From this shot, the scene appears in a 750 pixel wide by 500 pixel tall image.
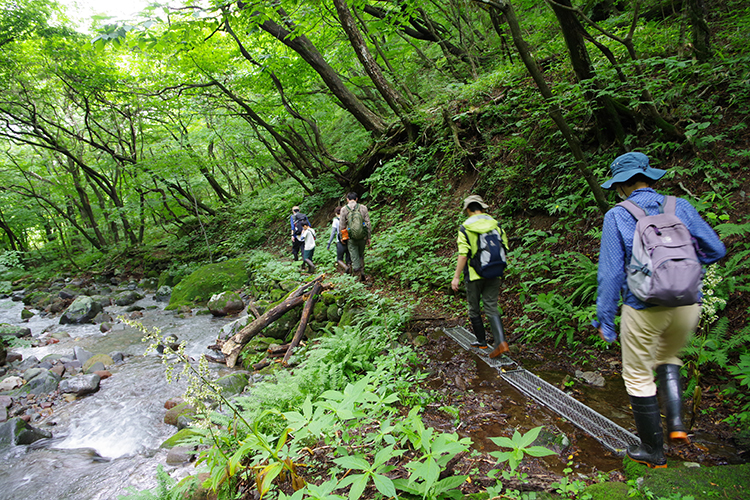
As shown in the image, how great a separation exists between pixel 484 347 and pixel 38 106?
953 inches

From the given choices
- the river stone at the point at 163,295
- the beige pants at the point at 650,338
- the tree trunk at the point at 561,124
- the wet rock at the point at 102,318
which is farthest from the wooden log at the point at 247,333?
the river stone at the point at 163,295

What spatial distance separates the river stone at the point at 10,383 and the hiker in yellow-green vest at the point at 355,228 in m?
7.62

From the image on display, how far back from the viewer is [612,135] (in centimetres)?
593

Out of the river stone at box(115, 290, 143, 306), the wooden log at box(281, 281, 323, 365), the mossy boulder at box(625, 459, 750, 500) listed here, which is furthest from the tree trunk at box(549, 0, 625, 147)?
the river stone at box(115, 290, 143, 306)

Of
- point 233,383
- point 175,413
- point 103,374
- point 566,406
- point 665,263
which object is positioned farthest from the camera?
point 103,374

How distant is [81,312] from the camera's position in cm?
1250

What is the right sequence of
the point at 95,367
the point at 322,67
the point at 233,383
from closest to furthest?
the point at 233,383, the point at 95,367, the point at 322,67

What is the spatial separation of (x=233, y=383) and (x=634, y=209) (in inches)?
240

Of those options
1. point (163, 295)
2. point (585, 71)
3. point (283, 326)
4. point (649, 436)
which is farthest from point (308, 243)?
point (163, 295)

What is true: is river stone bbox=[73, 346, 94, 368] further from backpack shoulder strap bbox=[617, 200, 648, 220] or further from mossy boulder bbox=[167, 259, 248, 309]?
backpack shoulder strap bbox=[617, 200, 648, 220]

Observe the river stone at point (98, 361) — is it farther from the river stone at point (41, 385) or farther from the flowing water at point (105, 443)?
the river stone at point (41, 385)

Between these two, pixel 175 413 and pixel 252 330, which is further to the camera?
pixel 252 330

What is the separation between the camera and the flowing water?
443cm

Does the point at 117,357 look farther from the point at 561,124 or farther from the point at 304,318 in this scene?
the point at 561,124
